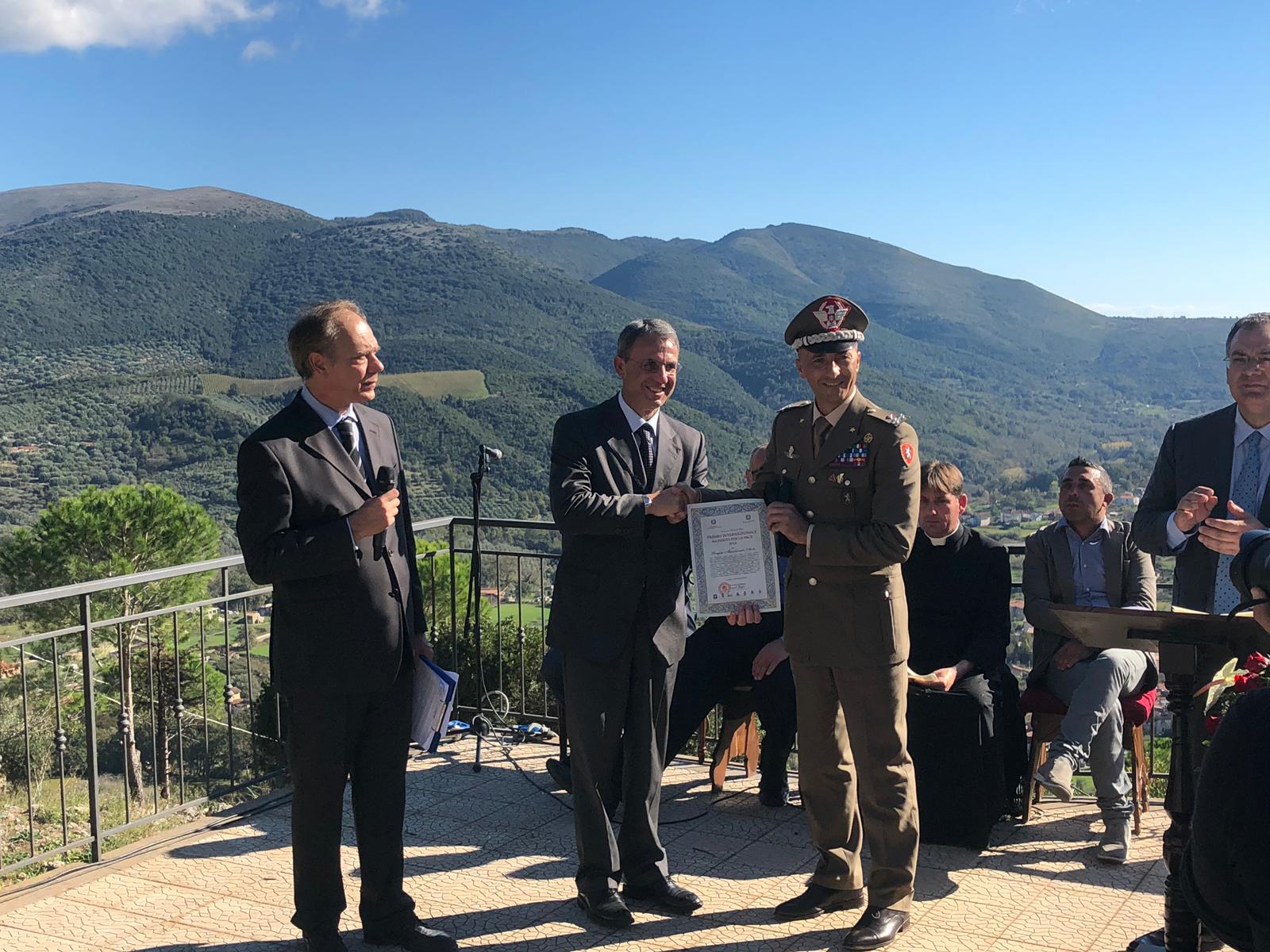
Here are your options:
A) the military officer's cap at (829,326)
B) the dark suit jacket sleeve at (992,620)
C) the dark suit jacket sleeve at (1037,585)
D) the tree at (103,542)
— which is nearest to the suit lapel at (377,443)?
the military officer's cap at (829,326)

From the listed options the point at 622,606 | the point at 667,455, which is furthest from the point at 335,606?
the point at 667,455

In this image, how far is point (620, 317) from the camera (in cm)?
9950

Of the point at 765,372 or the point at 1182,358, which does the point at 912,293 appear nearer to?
the point at 1182,358

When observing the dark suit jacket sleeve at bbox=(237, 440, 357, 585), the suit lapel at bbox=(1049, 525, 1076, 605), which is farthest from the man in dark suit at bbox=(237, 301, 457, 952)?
the suit lapel at bbox=(1049, 525, 1076, 605)

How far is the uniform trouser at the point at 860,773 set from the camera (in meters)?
3.07

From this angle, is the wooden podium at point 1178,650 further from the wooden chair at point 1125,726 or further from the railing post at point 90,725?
the railing post at point 90,725

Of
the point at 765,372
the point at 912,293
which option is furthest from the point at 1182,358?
the point at 912,293

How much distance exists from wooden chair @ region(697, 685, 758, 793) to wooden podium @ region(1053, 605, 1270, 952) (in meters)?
2.03

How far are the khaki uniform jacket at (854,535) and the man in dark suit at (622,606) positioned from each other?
258mm

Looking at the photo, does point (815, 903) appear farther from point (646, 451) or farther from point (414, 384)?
point (414, 384)

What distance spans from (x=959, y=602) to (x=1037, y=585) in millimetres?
456

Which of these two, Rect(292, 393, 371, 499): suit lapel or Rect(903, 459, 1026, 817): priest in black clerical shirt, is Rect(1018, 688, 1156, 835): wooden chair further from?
Rect(292, 393, 371, 499): suit lapel

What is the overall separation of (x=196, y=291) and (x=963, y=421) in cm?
6464

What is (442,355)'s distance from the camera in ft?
237
